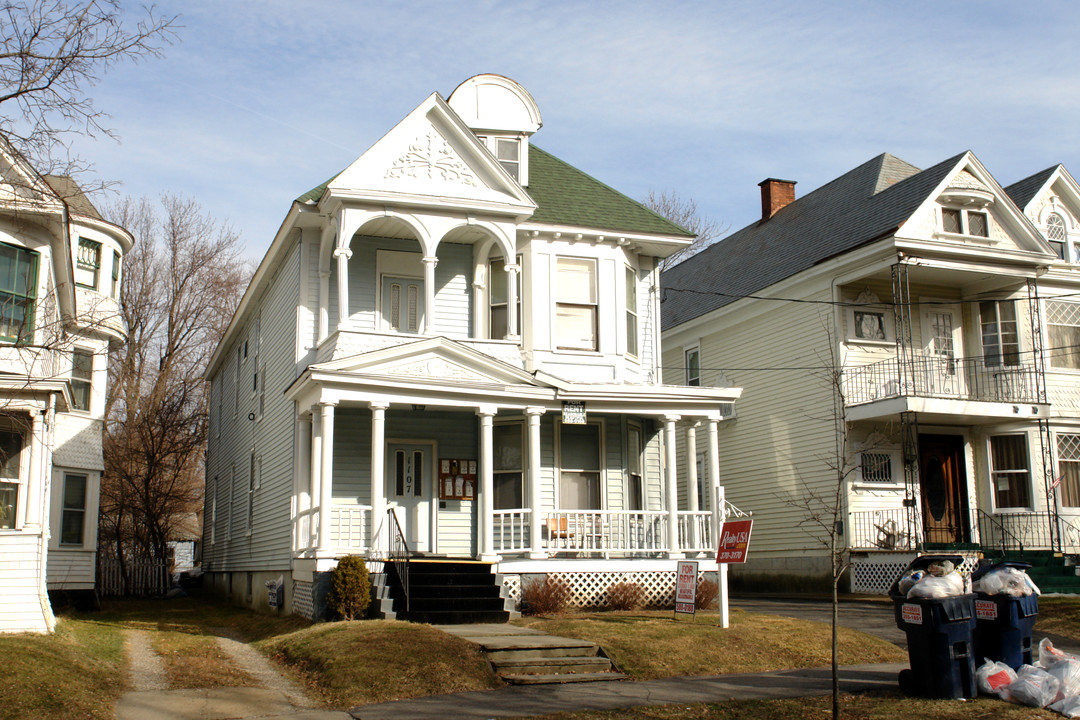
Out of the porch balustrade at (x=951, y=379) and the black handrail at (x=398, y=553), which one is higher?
the porch balustrade at (x=951, y=379)

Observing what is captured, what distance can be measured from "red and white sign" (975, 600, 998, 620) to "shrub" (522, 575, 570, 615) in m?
7.47

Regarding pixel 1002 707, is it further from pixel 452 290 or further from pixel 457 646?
pixel 452 290

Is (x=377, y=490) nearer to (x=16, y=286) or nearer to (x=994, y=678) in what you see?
(x=16, y=286)

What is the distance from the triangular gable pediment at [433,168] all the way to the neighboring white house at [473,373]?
31 millimetres

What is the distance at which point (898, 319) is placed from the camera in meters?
23.1

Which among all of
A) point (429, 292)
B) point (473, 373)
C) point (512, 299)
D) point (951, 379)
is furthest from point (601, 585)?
point (951, 379)

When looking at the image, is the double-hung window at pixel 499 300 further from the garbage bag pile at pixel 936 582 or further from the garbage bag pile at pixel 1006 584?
the garbage bag pile at pixel 1006 584

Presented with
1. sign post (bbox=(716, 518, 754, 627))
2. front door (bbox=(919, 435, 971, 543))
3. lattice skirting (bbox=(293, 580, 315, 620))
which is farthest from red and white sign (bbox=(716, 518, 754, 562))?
front door (bbox=(919, 435, 971, 543))

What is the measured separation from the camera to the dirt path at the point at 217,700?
963 cm

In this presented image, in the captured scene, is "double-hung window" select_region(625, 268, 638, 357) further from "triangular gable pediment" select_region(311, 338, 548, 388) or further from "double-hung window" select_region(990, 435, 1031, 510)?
"double-hung window" select_region(990, 435, 1031, 510)

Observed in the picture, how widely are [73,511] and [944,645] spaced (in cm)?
1966

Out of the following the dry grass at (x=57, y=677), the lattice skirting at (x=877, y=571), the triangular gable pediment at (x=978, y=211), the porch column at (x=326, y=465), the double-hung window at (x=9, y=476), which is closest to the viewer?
the dry grass at (x=57, y=677)

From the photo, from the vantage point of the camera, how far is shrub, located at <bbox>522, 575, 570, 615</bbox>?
16.3m

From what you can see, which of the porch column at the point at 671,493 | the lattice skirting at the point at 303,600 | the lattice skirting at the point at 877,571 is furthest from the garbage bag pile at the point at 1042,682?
the lattice skirting at the point at 877,571
